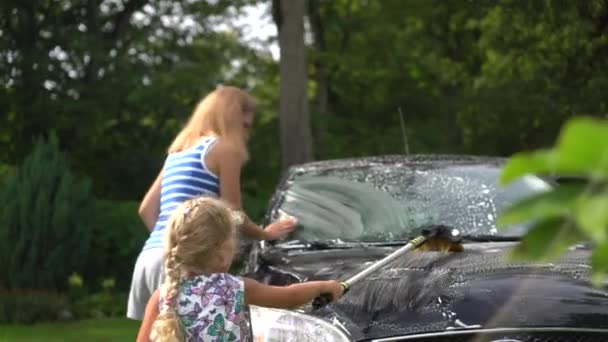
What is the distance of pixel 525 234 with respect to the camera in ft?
3.99

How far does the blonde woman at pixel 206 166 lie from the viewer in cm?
524

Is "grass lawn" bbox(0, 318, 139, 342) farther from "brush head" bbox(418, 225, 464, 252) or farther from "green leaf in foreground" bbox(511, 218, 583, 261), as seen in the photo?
"green leaf in foreground" bbox(511, 218, 583, 261)

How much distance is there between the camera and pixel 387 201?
6141 mm

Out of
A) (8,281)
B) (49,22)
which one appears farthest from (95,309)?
→ (49,22)

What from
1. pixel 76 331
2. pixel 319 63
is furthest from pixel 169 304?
pixel 319 63

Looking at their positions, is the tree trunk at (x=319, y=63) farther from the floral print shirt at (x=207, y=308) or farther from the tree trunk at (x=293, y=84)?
the floral print shirt at (x=207, y=308)

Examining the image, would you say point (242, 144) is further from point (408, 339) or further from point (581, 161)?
point (581, 161)

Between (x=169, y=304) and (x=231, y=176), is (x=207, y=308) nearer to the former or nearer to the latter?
(x=169, y=304)

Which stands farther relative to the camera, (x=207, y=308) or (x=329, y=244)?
(x=329, y=244)

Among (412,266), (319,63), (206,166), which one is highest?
(319,63)

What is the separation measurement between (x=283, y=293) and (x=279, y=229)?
144cm

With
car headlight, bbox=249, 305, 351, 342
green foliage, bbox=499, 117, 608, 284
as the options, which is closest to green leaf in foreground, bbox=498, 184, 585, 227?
green foliage, bbox=499, 117, 608, 284

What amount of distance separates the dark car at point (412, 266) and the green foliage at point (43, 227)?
24.2 ft

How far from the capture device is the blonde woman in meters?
5.24
